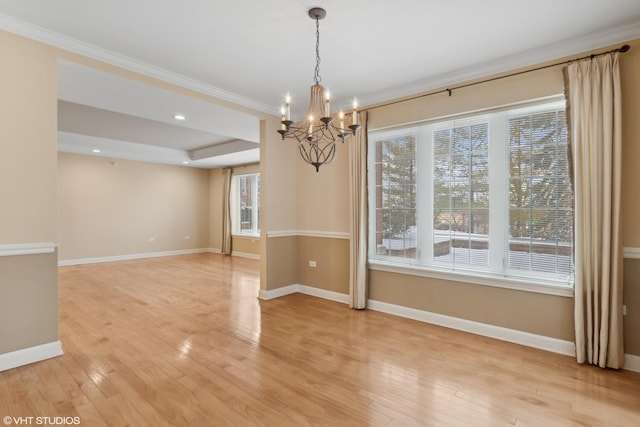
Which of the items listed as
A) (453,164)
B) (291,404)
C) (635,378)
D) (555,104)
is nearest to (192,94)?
(453,164)

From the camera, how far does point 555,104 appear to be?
118 inches

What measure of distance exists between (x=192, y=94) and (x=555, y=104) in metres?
3.87

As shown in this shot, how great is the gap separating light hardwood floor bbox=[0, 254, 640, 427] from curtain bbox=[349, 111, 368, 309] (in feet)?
1.05

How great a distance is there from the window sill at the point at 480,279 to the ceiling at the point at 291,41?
2.15 meters

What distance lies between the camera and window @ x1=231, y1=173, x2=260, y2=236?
29.7 feet

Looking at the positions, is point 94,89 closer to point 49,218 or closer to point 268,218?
point 49,218


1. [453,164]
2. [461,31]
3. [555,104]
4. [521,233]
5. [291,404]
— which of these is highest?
[461,31]

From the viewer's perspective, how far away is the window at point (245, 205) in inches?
357

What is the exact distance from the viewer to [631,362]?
2.63 meters

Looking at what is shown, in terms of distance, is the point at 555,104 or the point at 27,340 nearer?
the point at 27,340

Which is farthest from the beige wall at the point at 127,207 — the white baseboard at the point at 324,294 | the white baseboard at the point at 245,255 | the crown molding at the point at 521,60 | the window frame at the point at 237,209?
the crown molding at the point at 521,60

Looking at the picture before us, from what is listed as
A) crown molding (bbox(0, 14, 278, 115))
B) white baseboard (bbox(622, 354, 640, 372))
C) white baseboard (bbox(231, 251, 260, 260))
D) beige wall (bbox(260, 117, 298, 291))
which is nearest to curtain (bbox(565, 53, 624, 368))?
white baseboard (bbox(622, 354, 640, 372))

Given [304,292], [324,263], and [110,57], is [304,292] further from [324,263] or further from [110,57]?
[110,57]

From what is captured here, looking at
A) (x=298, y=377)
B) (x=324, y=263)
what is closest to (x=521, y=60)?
(x=324, y=263)
